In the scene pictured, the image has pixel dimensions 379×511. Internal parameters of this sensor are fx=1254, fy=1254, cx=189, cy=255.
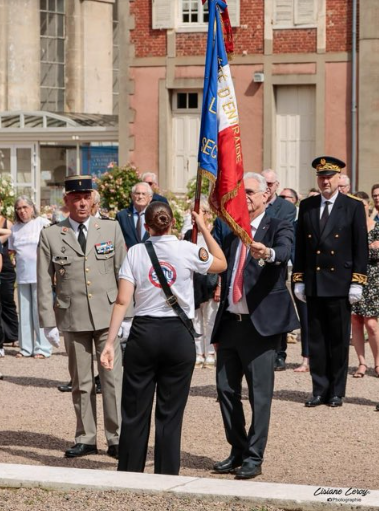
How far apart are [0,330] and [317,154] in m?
15.5

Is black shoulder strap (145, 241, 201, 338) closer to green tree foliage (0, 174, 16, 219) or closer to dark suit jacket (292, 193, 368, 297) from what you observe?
dark suit jacket (292, 193, 368, 297)

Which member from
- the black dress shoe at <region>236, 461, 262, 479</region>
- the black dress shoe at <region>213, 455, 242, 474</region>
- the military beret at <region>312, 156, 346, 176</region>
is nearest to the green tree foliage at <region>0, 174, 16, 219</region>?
the military beret at <region>312, 156, 346, 176</region>

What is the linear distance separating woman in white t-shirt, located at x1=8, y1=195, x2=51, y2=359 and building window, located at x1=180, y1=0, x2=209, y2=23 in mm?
15496

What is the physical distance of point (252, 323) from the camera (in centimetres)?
849

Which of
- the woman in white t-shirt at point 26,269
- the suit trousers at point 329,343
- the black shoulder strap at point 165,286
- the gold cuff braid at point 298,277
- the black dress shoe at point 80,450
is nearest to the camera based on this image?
the black shoulder strap at point 165,286

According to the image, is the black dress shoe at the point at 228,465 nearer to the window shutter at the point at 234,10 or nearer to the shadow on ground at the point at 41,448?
the shadow on ground at the point at 41,448

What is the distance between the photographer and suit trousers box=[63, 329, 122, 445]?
9250 millimetres

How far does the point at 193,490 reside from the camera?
693 centimetres

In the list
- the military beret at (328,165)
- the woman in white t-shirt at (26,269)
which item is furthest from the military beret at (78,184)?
the woman in white t-shirt at (26,269)

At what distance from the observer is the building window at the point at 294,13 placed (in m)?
28.4

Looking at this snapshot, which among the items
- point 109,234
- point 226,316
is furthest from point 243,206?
point 109,234

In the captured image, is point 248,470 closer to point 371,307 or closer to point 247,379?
point 247,379

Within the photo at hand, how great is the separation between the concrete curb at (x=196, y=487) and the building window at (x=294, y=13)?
2215cm

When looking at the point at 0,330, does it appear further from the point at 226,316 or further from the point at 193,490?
the point at 193,490
